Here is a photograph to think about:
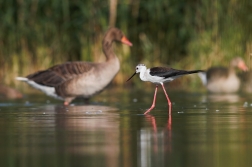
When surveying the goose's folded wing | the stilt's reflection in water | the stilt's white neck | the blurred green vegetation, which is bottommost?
the stilt's reflection in water

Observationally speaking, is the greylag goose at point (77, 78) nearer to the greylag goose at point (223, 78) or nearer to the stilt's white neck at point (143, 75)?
the stilt's white neck at point (143, 75)

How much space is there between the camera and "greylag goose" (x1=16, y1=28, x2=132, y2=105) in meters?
14.9

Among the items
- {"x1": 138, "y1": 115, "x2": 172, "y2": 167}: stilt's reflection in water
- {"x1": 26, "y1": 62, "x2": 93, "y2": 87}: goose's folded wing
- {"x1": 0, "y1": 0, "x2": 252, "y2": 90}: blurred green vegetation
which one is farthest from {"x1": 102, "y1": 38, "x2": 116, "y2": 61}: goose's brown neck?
{"x1": 138, "y1": 115, "x2": 172, "y2": 167}: stilt's reflection in water

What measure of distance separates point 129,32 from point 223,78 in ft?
11.4

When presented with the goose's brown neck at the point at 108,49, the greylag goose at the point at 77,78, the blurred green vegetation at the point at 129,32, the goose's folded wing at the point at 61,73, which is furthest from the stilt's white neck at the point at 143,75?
the blurred green vegetation at the point at 129,32

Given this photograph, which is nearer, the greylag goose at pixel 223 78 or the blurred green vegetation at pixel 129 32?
the greylag goose at pixel 223 78

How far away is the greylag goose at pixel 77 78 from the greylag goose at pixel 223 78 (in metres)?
5.02

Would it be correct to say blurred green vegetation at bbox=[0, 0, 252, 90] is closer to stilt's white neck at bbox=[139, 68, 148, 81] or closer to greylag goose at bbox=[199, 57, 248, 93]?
greylag goose at bbox=[199, 57, 248, 93]

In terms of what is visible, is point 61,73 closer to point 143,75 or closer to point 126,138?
point 143,75

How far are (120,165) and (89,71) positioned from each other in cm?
924

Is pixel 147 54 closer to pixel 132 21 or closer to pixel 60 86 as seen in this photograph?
pixel 132 21

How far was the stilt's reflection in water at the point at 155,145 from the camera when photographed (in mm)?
6023

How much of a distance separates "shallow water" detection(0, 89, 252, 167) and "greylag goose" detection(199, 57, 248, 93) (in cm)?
852

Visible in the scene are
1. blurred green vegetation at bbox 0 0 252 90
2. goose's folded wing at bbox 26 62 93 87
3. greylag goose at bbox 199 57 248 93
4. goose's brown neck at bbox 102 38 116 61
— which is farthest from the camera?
blurred green vegetation at bbox 0 0 252 90
